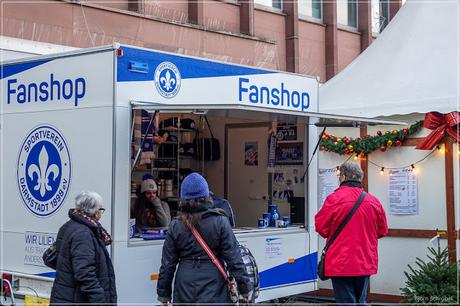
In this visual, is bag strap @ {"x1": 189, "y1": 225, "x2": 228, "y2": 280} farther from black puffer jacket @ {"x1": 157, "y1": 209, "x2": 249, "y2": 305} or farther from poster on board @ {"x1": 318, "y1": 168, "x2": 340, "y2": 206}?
poster on board @ {"x1": 318, "y1": 168, "x2": 340, "y2": 206}

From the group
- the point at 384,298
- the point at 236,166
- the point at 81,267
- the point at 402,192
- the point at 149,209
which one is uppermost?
the point at 236,166

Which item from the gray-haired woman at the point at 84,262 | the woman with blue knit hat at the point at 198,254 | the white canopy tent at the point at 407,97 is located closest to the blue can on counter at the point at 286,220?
the white canopy tent at the point at 407,97

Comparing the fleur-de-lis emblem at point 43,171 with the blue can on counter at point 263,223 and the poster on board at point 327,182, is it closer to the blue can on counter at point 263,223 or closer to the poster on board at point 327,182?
the blue can on counter at point 263,223

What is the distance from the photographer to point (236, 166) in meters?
9.71

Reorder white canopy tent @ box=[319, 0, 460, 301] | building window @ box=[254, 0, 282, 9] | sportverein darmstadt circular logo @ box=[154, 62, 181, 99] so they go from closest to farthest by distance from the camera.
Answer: sportverein darmstadt circular logo @ box=[154, 62, 181, 99] → white canopy tent @ box=[319, 0, 460, 301] → building window @ box=[254, 0, 282, 9]

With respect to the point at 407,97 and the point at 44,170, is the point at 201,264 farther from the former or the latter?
the point at 407,97

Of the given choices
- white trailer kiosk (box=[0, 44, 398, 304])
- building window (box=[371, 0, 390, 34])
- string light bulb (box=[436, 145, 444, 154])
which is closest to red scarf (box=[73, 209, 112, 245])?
white trailer kiosk (box=[0, 44, 398, 304])

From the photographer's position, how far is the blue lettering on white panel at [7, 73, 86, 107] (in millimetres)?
6754

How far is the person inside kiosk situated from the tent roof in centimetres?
335

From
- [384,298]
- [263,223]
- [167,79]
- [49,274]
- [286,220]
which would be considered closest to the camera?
[49,274]

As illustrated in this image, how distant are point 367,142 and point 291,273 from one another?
2.42m

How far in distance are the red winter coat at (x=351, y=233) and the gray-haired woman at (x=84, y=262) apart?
1.92 m

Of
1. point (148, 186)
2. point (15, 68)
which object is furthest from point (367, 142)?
point (15, 68)

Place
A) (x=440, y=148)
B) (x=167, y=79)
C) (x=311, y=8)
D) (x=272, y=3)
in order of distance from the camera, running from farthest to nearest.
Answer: (x=311, y=8) → (x=272, y=3) → (x=440, y=148) → (x=167, y=79)
